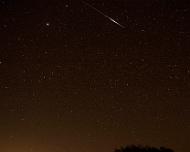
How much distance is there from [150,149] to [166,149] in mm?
658

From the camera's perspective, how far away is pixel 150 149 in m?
27.5

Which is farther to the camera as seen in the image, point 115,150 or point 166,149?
point 115,150

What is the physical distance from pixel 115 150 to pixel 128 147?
94 centimetres

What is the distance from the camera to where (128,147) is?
28.2 metres

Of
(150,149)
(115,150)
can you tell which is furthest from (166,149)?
(115,150)

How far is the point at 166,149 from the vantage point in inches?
1072

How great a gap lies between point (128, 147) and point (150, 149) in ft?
3.72

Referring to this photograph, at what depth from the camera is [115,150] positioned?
95.2ft

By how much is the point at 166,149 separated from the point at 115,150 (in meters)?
2.65

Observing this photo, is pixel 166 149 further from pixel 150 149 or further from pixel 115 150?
pixel 115 150
